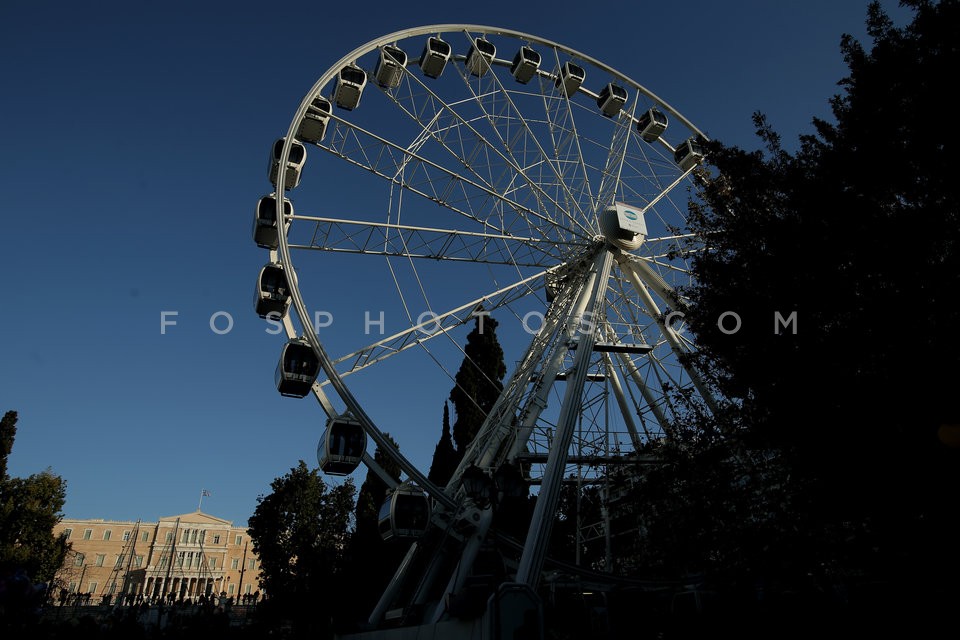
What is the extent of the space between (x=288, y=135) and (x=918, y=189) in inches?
596

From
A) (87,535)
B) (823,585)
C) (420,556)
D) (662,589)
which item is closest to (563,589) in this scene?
(662,589)

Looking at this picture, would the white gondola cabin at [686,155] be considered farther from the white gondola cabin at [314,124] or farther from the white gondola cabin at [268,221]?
the white gondola cabin at [268,221]

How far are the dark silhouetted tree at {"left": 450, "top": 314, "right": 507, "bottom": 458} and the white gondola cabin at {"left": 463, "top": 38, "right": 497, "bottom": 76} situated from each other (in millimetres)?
10699

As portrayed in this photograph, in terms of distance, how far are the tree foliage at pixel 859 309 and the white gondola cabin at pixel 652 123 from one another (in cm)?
1310

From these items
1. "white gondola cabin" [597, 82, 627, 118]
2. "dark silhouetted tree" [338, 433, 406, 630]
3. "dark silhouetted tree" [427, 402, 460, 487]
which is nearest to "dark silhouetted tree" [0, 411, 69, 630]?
"dark silhouetted tree" [338, 433, 406, 630]

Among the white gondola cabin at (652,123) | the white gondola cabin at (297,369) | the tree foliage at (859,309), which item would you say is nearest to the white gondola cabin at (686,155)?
the white gondola cabin at (652,123)

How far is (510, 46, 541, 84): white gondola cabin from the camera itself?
22.5 meters

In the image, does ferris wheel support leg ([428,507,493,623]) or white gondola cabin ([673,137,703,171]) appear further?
white gondola cabin ([673,137,703,171])

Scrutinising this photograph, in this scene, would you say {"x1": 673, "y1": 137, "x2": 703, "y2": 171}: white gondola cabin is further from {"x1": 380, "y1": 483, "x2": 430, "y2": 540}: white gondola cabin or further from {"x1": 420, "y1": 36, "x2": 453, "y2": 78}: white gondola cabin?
{"x1": 380, "y1": 483, "x2": 430, "y2": 540}: white gondola cabin

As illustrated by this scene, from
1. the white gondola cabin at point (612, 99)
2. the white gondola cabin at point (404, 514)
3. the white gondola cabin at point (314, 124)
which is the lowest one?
the white gondola cabin at point (404, 514)

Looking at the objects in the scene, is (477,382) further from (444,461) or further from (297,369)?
(297,369)

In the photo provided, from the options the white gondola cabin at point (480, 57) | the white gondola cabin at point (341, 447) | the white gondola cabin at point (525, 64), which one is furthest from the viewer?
the white gondola cabin at point (525, 64)

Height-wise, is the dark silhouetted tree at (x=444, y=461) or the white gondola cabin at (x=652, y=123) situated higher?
the white gondola cabin at (x=652, y=123)

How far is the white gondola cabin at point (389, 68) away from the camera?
66.3ft
